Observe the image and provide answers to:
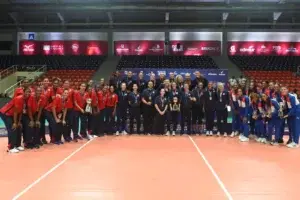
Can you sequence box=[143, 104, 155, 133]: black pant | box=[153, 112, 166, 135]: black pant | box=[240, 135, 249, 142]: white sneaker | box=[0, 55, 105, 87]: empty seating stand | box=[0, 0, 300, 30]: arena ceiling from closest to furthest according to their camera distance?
box=[240, 135, 249, 142]: white sneaker < box=[153, 112, 166, 135]: black pant < box=[143, 104, 155, 133]: black pant < box=[0, 0, 300, 30]: arena ceiling < box=[0, 55, 105, 87]: empty seating stand

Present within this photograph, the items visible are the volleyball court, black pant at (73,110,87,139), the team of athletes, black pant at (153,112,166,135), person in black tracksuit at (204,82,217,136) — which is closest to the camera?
the volleyball court

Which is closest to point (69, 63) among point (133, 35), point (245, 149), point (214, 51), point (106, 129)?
point (133, 35)

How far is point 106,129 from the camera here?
465 inches

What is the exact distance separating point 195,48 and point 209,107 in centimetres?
1674

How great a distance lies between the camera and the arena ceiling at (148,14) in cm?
2356

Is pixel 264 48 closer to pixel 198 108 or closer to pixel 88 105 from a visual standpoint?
pixel 198 108

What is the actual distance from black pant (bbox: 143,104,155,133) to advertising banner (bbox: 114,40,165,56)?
54.0ft

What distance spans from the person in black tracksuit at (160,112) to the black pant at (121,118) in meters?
1.01

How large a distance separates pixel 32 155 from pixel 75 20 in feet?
71.8

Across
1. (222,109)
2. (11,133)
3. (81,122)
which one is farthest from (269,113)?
(11,133)

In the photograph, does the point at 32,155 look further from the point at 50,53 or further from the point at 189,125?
the point at 50,53

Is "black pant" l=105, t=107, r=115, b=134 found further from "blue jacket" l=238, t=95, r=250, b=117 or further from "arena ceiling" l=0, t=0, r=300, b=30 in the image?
"arena ceiling" l=0, t=0, r=300, b=30

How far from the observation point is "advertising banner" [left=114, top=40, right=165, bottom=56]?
28.2 meters

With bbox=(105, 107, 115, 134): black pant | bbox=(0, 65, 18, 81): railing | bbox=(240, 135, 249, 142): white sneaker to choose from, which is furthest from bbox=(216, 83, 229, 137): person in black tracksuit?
bbox=(0, 65, 18, 81): railing
